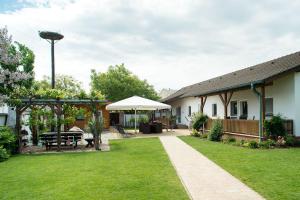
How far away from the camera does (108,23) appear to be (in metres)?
14.7

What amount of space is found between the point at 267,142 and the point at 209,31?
5668mm

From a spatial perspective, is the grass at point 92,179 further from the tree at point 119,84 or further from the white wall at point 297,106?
the tree at point 119,84

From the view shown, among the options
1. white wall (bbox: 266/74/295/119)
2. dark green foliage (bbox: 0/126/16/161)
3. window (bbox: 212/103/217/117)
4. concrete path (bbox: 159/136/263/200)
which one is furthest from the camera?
window (bbox: 212/103/217/117)

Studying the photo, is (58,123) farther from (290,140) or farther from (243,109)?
(243,109)

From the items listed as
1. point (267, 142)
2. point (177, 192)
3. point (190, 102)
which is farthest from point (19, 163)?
point (190, 102)

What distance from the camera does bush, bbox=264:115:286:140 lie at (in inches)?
583

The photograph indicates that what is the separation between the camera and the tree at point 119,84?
49375 millimetres

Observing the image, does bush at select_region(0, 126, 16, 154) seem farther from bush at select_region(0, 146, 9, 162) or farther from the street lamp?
the street lamp

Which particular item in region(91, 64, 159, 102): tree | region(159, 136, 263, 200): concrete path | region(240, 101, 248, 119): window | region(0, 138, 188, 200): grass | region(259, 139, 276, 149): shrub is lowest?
region(0, 138, 188, 200): grass

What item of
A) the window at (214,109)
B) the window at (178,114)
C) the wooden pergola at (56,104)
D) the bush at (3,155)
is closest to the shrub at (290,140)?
the wooden pergola at (56,104)

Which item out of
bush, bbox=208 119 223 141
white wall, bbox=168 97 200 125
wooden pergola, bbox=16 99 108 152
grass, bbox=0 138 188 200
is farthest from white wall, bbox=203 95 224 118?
grass, bbox=0 138 188 200

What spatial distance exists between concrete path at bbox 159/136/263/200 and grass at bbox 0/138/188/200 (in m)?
0.26

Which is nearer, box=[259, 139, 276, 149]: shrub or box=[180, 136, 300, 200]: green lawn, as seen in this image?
box=[180, 136, 300, 200]: green lawn

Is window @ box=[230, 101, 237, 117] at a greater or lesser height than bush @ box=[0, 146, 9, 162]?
greater
